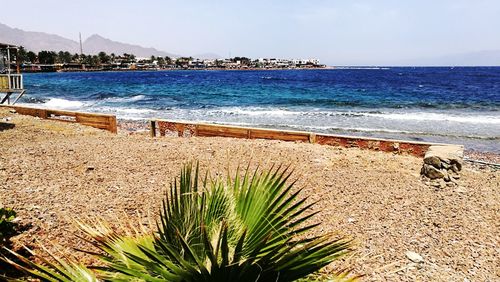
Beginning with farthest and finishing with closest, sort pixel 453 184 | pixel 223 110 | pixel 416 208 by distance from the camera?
pixel 223 110
pixel 453 184
pixel 416 208

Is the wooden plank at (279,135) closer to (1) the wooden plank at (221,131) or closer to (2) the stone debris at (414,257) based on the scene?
(1) the wooden plank at (221,131)

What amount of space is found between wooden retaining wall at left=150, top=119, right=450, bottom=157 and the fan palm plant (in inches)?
283

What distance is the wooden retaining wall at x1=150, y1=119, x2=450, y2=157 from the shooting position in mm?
8672

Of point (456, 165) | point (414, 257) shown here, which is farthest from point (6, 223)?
point (456, 165)

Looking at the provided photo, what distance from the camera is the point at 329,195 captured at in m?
5.96

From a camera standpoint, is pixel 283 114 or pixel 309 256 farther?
pixel 283 114

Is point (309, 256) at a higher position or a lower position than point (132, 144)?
higher

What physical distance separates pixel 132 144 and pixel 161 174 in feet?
8.69

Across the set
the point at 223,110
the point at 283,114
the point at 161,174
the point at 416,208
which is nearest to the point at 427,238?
the point at 416,208

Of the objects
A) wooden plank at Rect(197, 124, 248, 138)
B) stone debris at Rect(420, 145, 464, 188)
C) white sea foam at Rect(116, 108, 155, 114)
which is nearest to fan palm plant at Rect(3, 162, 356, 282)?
stone debris at Rect(420, 145, 464, 188)

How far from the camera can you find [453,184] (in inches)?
263

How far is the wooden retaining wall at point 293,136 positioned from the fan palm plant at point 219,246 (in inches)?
283

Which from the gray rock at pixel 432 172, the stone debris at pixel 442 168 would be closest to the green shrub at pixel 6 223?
the stone debris at pixel 442 168

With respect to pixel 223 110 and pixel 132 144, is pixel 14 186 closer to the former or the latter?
pixel 132 144
